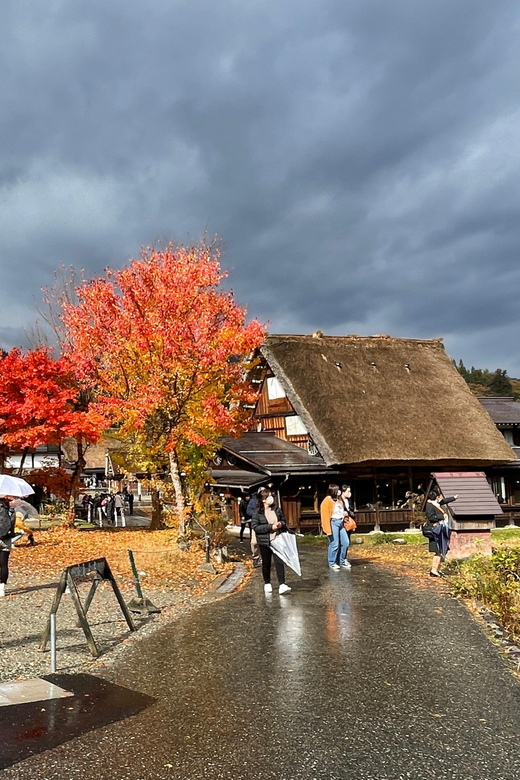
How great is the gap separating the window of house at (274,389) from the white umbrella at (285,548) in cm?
1735

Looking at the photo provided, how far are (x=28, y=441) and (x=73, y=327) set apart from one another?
457 centimetres

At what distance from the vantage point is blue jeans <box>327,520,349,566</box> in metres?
14.4

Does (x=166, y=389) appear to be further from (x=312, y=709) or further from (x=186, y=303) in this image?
(x=312, y=709)

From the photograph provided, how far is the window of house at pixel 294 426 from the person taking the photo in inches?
1096

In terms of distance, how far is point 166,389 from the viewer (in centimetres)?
1675

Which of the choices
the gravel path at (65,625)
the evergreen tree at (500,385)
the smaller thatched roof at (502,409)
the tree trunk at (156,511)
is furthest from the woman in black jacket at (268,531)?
the evergreen tree at (500,385)

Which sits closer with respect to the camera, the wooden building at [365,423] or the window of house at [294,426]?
the wooden building at [365,423]

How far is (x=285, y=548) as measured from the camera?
1136 centimetres

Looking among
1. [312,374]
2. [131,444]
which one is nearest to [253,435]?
[312,374]

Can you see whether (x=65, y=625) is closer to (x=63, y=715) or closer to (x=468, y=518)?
(x=63, y=715)

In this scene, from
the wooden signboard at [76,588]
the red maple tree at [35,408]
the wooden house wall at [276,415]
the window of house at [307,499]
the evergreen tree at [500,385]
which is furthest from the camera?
the evergreen tree at [500,385]

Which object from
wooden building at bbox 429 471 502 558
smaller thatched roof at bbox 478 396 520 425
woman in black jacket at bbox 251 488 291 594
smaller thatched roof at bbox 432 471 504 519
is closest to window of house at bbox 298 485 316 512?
smaller thatched roof at bbox 432 471 504 519

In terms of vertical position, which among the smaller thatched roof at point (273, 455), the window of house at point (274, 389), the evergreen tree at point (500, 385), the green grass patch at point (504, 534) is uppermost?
the evergreen tree at point (500, 385)

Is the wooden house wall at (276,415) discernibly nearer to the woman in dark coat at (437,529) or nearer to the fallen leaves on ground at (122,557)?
the fallen leaves on ground at (122,557)
